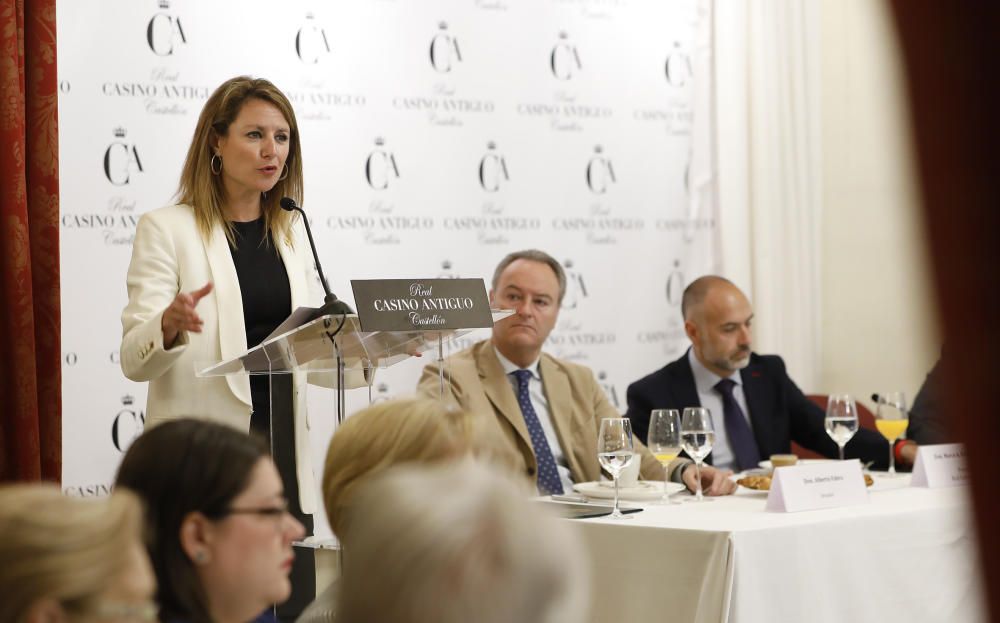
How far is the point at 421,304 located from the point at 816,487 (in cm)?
110

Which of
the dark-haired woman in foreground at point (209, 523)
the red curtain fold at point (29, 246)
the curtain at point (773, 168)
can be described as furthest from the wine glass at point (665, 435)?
the curtain at point (773, 168)

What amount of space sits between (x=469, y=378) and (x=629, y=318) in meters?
2.26

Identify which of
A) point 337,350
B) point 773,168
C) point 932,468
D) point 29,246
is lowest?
point 932,468

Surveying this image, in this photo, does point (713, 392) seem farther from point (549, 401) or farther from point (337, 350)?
point (337, 350)

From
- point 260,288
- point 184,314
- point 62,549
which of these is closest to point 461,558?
point 62,549

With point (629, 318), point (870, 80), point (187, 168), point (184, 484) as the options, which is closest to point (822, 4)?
point (870, 80)

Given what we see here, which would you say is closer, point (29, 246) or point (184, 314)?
point (184, 314)

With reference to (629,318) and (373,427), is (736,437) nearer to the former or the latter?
(629,318)

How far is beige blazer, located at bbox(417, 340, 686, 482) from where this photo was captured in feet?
11.9

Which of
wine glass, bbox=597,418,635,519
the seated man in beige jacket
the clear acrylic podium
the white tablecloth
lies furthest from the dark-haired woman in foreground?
the seated man in beige jacket

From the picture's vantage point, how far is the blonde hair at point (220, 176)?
305 centimetres

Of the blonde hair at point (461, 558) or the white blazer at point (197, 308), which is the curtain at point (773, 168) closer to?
the white blazer at point (197, 308)

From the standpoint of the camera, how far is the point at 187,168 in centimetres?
310

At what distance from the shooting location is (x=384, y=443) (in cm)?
146
